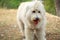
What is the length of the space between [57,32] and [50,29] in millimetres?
350

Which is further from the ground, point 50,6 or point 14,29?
point 50,6

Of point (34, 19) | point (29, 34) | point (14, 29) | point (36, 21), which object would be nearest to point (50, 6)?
point (14, 29)

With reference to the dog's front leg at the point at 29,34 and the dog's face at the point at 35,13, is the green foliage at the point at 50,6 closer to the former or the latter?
the dog's front leg at the point at 29,34

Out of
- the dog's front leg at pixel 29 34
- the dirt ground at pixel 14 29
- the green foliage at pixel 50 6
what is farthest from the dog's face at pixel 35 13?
the green foliage at pixel 50 6

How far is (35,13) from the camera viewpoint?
6293mm

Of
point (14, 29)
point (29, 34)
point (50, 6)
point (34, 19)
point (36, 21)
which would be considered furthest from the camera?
point (50, 6)

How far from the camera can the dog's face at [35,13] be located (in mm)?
6230

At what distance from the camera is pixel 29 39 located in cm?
698

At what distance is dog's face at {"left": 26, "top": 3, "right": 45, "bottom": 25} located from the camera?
20.4 ft

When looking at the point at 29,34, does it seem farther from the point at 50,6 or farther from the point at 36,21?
the point at 50,6

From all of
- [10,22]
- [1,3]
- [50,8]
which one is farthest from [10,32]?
[50,8]

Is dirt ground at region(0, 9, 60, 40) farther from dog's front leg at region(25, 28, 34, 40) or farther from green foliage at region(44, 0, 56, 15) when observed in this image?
green foliage at region(44, 0, 56, 15)

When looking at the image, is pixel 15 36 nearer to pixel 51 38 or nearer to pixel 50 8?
pixel 51 38

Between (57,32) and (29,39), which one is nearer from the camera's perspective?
(29,39)
